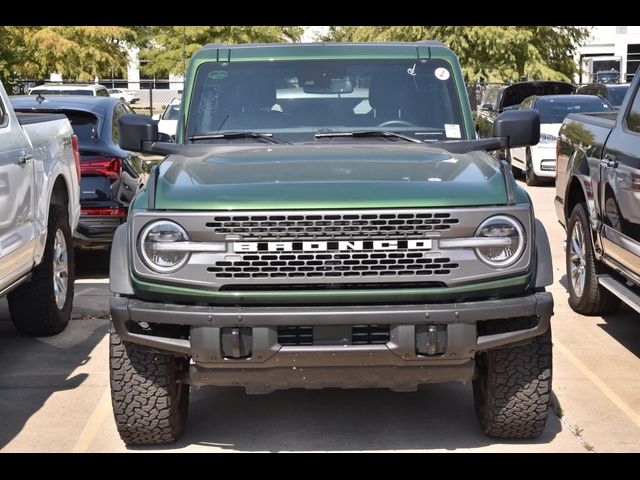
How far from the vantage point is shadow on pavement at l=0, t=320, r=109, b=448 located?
20.6 feet

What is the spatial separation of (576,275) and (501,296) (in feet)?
13.0

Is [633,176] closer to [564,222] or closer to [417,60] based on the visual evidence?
[417,60]

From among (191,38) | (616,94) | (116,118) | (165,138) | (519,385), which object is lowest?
(191,38)

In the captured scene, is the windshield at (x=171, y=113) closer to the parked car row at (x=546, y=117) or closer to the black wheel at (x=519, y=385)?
the parked car row at (x=546, y=117)

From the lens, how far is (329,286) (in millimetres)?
4965

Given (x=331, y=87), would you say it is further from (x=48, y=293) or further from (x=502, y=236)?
(x=48, y=293)

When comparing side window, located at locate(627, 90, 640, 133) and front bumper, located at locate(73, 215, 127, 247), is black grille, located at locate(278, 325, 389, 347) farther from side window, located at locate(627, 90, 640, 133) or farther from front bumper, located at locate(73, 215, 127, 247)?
front bumper, located at locate(73, 215, 127, 247)

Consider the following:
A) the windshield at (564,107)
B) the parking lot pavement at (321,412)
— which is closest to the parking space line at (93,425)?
the parking lot pavement at (321,412)

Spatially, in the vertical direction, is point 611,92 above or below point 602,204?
below

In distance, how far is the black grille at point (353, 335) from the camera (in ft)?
16.3

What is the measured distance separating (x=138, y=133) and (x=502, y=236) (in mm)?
2271

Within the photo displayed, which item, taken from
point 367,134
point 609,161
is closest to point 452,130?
point 367,134

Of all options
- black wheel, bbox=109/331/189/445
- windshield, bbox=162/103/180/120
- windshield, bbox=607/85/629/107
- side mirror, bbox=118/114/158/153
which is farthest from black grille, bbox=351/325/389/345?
windshield, bbox=162/103/180/120

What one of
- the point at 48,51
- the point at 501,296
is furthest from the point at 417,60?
the point at 48,51
